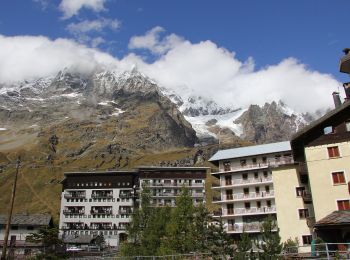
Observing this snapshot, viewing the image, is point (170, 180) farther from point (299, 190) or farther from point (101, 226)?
point (299, 190)

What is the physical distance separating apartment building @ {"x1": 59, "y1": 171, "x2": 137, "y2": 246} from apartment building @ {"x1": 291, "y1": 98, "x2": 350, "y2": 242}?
105 m

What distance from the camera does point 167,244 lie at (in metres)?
45.4

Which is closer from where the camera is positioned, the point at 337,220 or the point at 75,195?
the point at 337,220

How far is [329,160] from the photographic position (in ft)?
145

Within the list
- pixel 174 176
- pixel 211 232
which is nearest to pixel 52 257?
pixel 211 232

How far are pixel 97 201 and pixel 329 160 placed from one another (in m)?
→ 114

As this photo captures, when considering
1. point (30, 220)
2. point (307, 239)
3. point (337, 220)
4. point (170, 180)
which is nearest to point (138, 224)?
point (307, 239)

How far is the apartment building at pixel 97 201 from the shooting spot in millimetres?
142875

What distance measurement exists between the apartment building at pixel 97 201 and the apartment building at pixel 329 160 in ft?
344

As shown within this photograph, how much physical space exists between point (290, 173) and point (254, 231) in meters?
23.8

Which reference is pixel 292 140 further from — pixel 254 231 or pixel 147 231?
pixel 254 231

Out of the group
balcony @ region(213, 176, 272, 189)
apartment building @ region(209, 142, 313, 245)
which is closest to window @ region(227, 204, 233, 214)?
apartment building @ region(209, 142, 313, 245)

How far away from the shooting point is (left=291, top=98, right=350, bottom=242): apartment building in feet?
141

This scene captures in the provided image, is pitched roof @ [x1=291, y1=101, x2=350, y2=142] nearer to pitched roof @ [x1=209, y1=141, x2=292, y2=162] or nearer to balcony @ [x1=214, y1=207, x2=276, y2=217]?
balcony @ [x1=214, y1=207, x2=276, y2=217]
